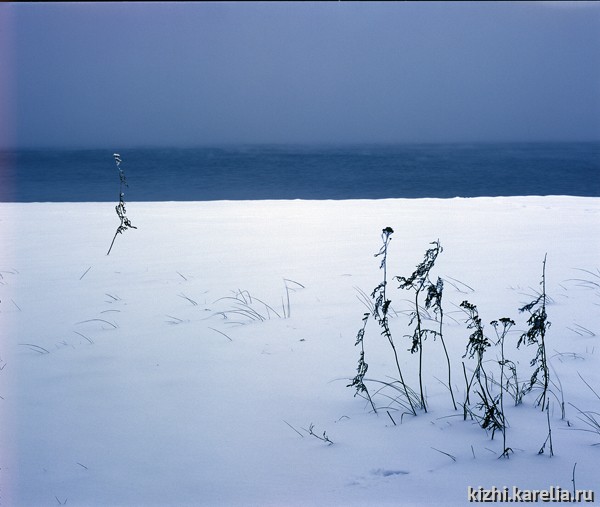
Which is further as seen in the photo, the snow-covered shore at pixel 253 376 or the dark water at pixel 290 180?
the dark water at pixel 290 180

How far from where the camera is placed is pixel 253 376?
281cm

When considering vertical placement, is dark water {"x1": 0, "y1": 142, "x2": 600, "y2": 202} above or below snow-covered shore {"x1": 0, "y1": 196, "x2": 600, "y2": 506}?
above

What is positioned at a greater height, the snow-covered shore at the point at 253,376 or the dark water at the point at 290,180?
the dark water at the point at 290,180

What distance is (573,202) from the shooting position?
34.8ft

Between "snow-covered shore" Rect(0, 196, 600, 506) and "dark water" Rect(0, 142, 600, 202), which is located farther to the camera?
"dark water" Rect(0, 142, 600, 202)

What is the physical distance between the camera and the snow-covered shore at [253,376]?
200 centimetres

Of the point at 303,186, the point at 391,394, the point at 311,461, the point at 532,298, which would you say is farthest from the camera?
the point at 303,186

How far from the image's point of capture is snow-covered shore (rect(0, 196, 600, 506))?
1998 mm

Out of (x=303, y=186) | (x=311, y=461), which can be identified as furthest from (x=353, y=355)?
(x=303, y=186)

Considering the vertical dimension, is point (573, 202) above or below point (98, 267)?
above

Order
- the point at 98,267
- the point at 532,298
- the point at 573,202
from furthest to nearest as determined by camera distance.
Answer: the point at 573,202
the point at 98,267
the point at 532,298

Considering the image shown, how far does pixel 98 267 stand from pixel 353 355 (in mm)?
2901

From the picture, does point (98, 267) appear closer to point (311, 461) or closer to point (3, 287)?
point (3, 287)

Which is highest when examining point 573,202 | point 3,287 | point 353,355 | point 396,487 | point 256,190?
point 256,190
